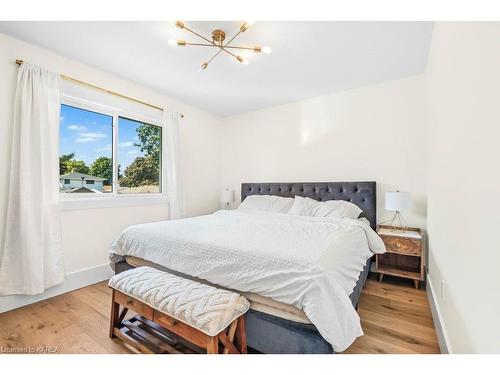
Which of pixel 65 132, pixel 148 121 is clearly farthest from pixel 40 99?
pixel 148 121

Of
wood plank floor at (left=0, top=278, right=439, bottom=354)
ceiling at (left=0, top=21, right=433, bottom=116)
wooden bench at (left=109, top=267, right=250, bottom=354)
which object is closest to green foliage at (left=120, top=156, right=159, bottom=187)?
ceiling at (left=0, top=21, right=433, bottom=116)

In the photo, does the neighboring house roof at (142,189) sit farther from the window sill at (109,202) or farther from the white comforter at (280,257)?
the white comforter at (280,257)

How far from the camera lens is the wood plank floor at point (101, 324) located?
1.55 m

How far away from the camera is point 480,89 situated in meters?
0.90

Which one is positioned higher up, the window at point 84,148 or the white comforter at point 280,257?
the window at point 84,148

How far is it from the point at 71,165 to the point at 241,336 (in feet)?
8.33

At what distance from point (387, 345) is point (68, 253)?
302 centimetres

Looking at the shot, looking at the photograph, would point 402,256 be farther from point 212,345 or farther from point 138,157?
point 138,157

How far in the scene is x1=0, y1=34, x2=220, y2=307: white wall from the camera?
80.0 inches

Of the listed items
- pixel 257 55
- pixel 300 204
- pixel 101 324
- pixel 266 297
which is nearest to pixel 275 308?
pixel 266 297

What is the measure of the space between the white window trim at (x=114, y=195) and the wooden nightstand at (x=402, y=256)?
2940 mm

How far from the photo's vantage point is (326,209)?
278 cm

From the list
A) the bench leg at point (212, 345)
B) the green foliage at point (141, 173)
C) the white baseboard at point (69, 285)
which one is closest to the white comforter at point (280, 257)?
the bench leg at point (212, 345)
